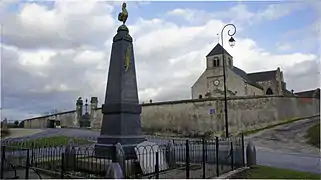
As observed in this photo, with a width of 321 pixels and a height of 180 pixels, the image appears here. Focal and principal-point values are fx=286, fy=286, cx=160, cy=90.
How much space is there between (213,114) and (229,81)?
78.2 feet

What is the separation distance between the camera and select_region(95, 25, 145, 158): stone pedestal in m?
7.88

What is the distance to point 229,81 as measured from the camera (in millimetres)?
47281

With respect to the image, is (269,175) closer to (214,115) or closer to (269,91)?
(214,115)

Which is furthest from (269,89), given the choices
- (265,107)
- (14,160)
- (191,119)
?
(14,160)

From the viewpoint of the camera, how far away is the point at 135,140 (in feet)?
26.5

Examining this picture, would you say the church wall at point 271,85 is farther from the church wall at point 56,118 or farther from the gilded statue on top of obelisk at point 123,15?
the gilded statue on top of obelisk at point 123,15

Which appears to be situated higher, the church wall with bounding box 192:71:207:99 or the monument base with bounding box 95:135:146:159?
the church wall with bounding box 192:71:207:99

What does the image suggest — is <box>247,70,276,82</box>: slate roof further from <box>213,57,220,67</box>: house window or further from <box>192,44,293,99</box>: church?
<box>213,57,220,67</box>: house window

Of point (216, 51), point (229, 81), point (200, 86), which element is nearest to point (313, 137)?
point (229, 81)

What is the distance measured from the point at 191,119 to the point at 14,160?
18.8m

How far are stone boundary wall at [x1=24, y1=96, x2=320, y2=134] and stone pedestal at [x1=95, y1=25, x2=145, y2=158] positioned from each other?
56.1 feet

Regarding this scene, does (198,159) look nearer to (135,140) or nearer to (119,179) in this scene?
(135,140)

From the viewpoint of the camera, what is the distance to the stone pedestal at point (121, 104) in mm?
7883

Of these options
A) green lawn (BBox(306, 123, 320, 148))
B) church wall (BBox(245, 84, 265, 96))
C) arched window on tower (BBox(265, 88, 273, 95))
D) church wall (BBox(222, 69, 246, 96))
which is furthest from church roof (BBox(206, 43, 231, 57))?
green lawn (BBox(306, 123, 320, 148))
